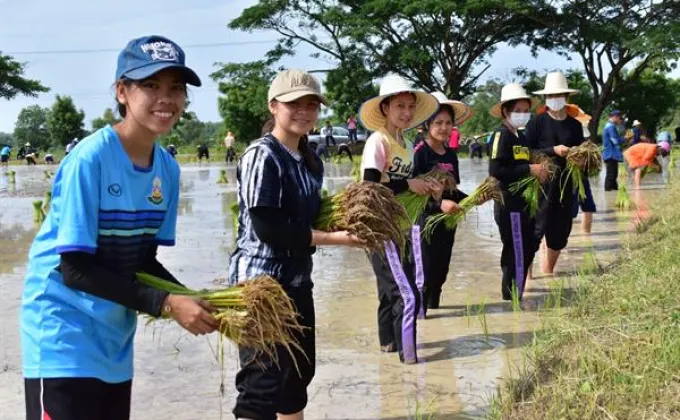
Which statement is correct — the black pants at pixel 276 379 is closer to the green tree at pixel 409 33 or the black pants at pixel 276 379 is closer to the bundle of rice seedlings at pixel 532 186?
the bundle of rice seedlings at pixel 532 186

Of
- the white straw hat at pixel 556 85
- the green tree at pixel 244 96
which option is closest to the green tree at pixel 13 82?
the green tree at pixel 244 96

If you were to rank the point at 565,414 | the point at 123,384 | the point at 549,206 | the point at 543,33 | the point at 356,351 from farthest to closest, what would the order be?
the point at 543,33 → the point at 549,206 → the point at 356,351 → the point at 565,414 → the point at 123,384

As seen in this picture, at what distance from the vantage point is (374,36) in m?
35.4

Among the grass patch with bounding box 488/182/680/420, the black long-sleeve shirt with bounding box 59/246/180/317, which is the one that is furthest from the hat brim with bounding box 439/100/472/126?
the black long-sleeve shirt with bounding box 59/246/180/317

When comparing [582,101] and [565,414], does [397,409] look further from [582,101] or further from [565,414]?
[582,101]

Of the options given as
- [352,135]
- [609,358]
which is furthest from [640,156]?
[352,135]

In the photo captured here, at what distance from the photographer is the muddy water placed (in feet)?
13.5

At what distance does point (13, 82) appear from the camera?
42.4 metres

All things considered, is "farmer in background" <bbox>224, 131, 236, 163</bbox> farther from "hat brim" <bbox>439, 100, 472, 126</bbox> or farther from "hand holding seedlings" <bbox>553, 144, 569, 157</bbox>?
"hat brim" <bbox>439, 100, 472, 126</bbox>

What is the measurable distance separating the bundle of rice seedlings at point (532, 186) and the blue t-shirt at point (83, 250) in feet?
14.3

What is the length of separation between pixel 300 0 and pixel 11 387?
111 feet

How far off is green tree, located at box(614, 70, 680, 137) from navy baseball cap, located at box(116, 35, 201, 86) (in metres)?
36.0

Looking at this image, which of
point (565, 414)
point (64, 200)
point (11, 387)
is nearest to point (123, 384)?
point (64, 200)

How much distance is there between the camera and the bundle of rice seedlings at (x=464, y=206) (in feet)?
17.9
